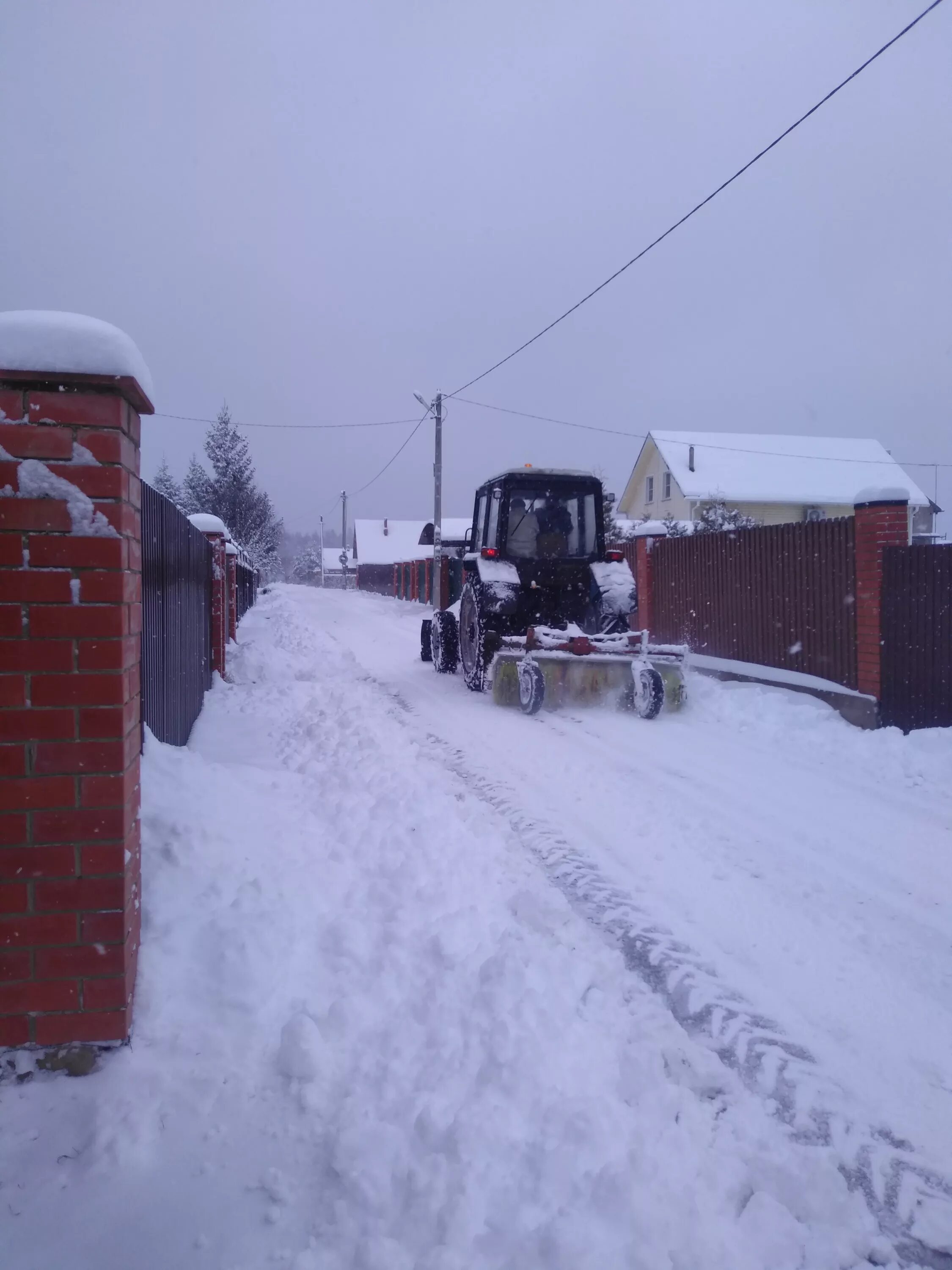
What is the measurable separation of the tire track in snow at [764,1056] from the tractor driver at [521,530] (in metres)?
5.97

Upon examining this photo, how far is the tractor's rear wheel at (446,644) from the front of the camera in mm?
11414

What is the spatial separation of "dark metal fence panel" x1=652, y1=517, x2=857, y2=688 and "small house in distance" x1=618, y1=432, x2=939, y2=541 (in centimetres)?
1956

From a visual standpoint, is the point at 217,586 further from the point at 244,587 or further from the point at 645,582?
the point at 244,587

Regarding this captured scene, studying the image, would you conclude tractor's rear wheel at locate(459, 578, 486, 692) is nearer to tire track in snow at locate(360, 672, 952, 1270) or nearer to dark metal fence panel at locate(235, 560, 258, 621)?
tire track in snow at locate(360, 672, 952, 1270)

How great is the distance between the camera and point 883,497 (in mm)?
7934

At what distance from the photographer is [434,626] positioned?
39.7 feet

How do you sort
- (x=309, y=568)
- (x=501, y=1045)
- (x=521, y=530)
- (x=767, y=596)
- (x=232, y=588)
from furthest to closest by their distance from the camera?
(x=309, y=568) < (x=232, y=588) < (x=767, y=596) < (x=521, y=530) < (x=501, y=1045)

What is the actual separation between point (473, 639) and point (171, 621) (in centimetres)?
501

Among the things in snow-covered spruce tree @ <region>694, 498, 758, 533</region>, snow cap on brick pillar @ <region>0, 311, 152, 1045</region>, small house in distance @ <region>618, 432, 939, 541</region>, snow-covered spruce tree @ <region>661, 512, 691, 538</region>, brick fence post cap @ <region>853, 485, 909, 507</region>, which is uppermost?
small house in distance @ <region>618, 432, 939, 541</region>

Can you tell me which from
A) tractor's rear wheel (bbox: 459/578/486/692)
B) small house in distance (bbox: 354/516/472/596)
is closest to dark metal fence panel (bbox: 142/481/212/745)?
tractor's rear wheel (bbox: 459/578/486/692)

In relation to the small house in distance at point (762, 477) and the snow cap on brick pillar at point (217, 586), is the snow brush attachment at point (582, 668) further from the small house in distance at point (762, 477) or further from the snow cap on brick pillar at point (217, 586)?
the small house in distance at point (762, 477)

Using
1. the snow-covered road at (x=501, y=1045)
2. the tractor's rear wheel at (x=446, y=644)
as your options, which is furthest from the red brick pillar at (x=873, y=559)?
the tractor's rear wheel at (x=446, y=644)

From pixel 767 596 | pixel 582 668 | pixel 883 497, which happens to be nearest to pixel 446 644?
pixel 582 668

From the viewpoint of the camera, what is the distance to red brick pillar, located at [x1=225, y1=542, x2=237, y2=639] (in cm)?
1249
